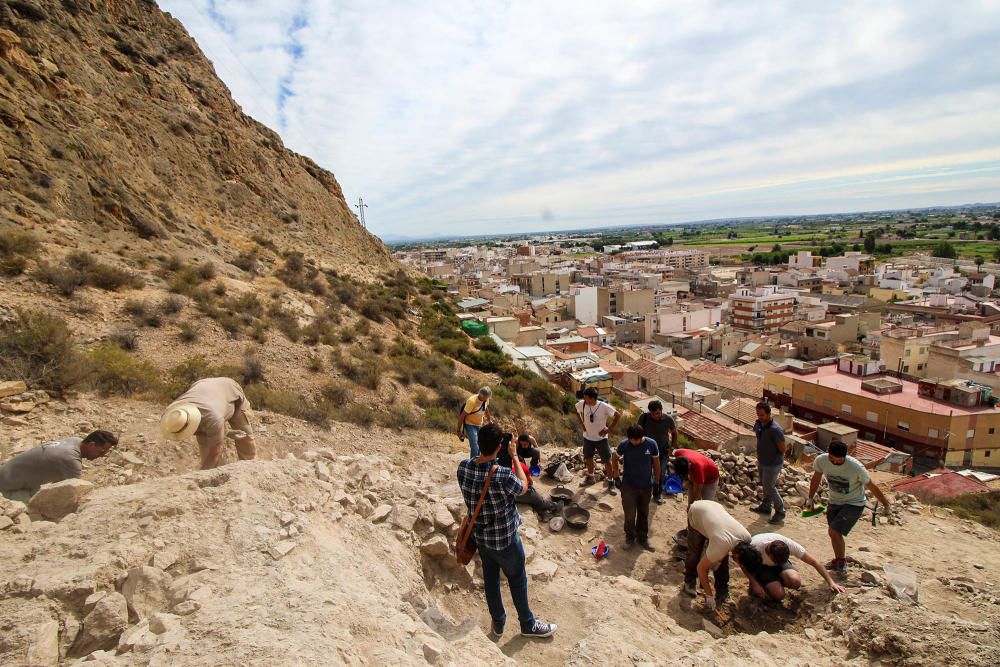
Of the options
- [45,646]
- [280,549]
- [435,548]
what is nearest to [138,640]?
[45,646]

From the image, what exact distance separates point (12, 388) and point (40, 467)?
2.52 metres

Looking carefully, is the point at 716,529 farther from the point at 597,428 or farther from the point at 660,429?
the point at 597,428

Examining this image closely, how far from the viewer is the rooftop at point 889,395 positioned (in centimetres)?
1986

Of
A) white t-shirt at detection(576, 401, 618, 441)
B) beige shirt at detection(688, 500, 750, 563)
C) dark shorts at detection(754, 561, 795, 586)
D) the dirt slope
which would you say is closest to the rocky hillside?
the dirt slope

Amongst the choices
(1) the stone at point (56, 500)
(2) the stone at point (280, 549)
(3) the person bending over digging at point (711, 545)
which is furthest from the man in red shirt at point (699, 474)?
(1) the stone at point (56, 500)

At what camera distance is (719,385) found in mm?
25969

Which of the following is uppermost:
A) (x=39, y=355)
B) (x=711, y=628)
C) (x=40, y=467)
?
(x=39, y=355)

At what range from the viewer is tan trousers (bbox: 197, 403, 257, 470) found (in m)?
4.44

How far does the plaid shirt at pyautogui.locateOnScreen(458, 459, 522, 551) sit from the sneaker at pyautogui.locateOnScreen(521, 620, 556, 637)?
0.75 metres

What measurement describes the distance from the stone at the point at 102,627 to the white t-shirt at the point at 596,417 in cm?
488

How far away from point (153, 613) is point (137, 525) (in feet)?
2.80

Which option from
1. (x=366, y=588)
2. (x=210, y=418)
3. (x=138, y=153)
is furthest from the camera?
(x=138, y=153)

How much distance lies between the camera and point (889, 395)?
21.5 metres

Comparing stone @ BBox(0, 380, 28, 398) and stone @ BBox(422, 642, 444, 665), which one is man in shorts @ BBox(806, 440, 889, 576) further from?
stone @ BBox(0, 380, 28, 398)
